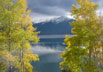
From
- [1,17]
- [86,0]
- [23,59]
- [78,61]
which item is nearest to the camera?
[1,17]

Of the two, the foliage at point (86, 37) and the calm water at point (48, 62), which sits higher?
the foliage at point (86, 37)

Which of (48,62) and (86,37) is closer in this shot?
(86,37)

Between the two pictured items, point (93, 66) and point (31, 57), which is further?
point (31, 57)

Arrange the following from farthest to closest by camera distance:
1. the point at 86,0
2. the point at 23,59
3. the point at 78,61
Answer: the point at 23,59, the point at 86,0, the point at 78,61

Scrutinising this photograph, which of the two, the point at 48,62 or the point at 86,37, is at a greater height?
the point at 86,37

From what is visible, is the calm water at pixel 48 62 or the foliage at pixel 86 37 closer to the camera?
the foliage at pixel 86 37

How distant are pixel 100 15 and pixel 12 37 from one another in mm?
9092

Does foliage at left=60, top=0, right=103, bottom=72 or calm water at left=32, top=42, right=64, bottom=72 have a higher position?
foliage at left=60, top=0, right=103, bottom=72

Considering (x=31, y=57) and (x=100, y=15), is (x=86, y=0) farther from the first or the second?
(x=31, y=57)

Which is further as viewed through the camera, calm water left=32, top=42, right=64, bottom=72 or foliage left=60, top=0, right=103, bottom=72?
calm water left=32, top=42, right=64, bottom=72

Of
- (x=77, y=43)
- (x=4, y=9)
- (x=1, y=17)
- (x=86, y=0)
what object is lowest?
(x=77, y=43)

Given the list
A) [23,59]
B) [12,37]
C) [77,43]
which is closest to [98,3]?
[77,43]

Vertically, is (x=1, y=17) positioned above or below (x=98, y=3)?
below

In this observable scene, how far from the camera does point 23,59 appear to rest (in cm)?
1511
